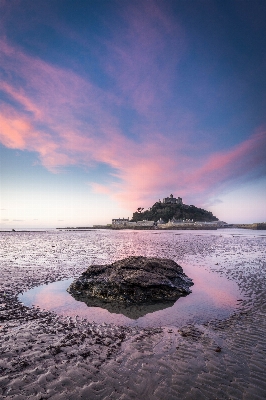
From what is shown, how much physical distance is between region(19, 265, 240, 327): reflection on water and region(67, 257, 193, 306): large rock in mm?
535

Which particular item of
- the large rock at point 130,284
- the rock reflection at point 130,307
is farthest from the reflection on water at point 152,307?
the large rock at point 130,284

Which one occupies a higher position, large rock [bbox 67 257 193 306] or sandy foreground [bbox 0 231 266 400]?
large rock [bbox 67 257 193 306]

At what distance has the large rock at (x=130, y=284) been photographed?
1165 cm

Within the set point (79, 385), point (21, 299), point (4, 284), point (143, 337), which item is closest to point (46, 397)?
point (79, 385)

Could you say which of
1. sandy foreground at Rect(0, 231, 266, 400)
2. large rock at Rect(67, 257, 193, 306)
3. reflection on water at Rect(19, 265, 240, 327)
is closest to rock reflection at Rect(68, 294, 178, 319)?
reflection on water at Rect(19, 265, 240, 327)

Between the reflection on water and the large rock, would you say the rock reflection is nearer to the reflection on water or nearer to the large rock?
the reflection on water

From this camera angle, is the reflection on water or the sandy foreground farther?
the reflection on water

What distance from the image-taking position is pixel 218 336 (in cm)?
770

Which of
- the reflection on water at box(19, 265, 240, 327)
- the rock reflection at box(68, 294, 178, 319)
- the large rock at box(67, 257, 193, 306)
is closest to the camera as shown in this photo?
the reflection on water at box(19, 265, 240, 327)

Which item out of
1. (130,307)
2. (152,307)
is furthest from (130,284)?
(152,307)

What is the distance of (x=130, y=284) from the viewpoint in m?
12.1

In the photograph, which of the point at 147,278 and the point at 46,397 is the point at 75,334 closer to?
the point at 46,397

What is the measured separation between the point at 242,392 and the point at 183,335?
2859 mm

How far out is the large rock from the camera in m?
11.6
